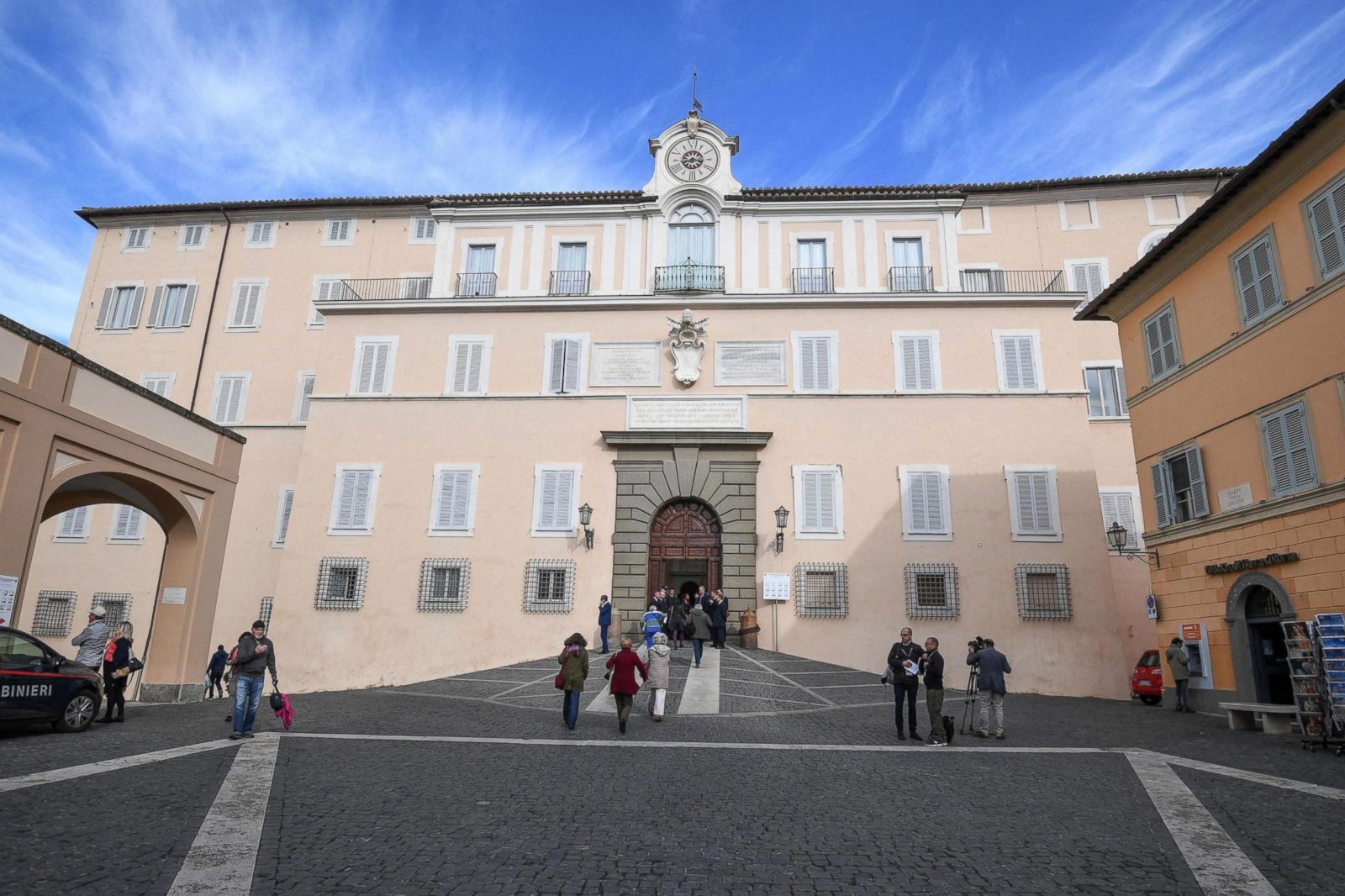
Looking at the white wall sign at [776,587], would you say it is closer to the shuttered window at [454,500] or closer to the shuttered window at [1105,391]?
the shuttered window at [454,500]

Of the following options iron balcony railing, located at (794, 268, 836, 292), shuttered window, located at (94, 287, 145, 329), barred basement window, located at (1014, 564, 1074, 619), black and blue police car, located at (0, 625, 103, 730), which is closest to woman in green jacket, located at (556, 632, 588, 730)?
black and blue police car, located at (0, 625, 103, 730)

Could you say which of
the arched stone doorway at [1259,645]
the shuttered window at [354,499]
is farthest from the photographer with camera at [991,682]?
the shuttered window at [354,499]

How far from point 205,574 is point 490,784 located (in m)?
12.8

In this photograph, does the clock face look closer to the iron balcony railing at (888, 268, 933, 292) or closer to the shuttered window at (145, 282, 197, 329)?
the iron balcony railing at (888, 268, 933, 292)

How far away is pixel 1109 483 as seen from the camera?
79.6 ft

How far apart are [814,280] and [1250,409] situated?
12502mm

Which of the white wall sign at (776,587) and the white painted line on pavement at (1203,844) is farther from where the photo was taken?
the white wall sign at (776,587)

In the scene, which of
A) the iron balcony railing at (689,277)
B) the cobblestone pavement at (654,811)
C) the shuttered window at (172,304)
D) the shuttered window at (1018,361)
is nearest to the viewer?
the cobblestone pavement at (654,811)

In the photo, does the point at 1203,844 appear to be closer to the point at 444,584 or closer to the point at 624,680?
the point at 624,680

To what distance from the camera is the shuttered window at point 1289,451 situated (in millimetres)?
13836

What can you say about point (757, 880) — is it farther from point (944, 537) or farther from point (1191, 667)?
point (944, 537)

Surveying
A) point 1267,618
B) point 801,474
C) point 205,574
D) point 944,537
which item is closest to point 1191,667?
point 1267,618

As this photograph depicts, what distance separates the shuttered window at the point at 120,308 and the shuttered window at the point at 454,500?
49.6 ft

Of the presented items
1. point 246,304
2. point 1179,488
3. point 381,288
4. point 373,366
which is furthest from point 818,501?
point 246,304
